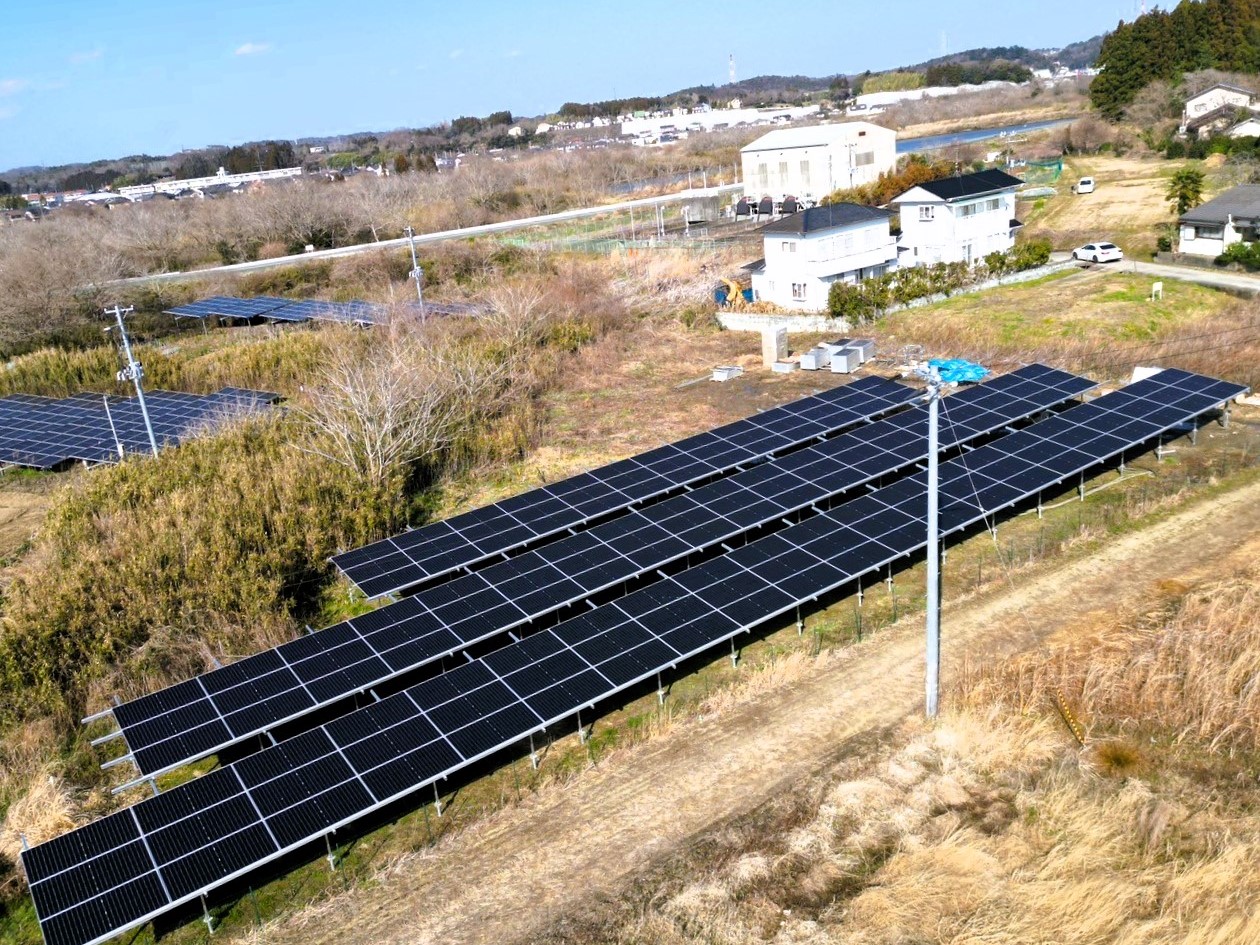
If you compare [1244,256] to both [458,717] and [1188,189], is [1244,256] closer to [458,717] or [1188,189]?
[1188,189]

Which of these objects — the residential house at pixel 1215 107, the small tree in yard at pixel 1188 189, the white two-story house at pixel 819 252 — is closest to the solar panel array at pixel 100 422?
the white two-story house at pixel 819 252

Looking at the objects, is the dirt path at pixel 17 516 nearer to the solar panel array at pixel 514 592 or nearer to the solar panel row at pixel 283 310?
the solar panel array at pixel 514 592

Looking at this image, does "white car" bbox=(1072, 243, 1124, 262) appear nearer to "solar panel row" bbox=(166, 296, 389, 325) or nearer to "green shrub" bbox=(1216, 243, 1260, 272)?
"green shrub" bbox=(1216, 243, 1260, 272)

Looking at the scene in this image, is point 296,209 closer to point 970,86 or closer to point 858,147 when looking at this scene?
point 858,147

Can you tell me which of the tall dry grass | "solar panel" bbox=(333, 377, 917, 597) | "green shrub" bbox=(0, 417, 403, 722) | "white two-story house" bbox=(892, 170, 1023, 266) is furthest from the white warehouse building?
the tall dry grass

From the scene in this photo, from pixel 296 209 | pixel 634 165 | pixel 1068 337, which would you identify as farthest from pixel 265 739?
pixel 634 165

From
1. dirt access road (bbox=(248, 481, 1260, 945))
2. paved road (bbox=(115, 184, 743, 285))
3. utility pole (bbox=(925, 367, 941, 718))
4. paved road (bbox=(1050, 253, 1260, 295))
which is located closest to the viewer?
dirt access road (bbox=(248, 481, 1260, 945))

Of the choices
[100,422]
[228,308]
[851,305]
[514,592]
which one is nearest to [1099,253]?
[851,305]
